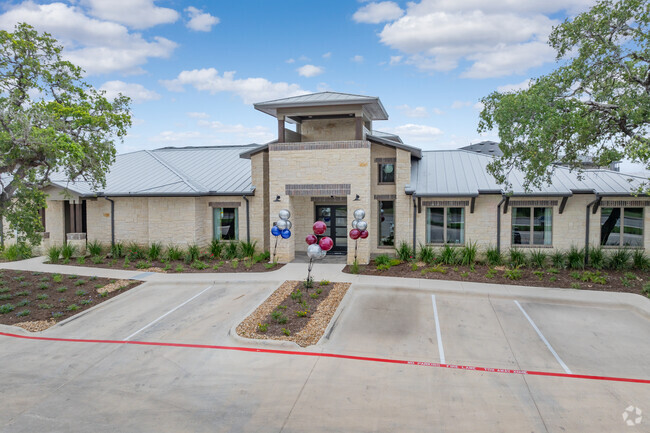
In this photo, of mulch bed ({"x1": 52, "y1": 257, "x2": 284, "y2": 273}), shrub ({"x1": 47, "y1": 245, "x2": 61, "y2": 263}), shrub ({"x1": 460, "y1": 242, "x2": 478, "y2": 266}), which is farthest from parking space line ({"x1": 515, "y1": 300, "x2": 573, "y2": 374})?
shrub ({"x1": 47, "y1": 245, "x2": 61, "y2": 263})

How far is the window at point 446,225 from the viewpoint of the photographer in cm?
1814

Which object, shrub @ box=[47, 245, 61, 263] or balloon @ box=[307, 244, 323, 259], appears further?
shrub @ box=[47, 245, 61, 263]

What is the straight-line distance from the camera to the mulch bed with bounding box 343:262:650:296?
14305 mm

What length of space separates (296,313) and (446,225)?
926 centimetres

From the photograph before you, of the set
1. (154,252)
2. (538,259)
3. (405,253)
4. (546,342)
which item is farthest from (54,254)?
(538,259)

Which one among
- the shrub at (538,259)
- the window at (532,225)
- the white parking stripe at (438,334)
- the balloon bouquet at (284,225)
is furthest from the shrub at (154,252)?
the shrub at (538,259)

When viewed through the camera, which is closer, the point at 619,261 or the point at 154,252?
the point at 619,261

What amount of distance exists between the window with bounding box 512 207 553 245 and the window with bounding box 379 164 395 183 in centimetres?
514

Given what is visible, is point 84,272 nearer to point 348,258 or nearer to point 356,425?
point 348,258

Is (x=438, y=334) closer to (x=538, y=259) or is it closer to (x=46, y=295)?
(x=538, y=259)

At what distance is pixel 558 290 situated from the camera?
13859mm

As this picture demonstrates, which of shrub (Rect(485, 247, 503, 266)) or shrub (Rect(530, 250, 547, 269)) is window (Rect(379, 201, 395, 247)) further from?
shrub (Rect(530, 250, 547, 269))

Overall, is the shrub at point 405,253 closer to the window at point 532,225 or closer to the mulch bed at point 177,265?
the window at point 532,225

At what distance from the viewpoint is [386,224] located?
19.0m
